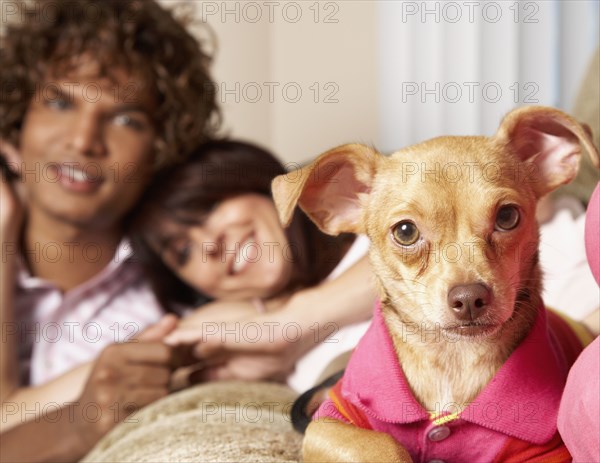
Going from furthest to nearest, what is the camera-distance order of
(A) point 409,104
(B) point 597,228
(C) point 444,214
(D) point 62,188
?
1. (A) point 409,104
2. (D) point 62,188
3. (C) point 444,214
4. (B) point 597,228

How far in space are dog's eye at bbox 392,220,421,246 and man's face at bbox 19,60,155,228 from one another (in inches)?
52.9

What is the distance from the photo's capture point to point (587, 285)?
57.4 inches

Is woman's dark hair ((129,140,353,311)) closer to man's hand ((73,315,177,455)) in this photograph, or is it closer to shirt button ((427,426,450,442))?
man's hand ((73,315,177,455))

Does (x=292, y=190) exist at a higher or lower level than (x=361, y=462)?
higher

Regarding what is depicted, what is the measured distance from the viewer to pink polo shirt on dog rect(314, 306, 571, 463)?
0.99 metres

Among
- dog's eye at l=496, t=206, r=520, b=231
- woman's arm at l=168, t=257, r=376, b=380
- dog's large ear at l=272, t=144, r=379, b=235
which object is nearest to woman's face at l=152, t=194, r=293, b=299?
woman's arm at l=168, t=257, r=376, b=380

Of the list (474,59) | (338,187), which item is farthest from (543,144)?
(474,59)

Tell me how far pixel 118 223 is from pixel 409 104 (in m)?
1.26

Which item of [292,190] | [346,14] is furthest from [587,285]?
[346,14]

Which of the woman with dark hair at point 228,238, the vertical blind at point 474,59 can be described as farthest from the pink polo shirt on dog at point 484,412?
the vertical blind at point 474,59

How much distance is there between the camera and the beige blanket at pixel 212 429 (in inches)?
47.0

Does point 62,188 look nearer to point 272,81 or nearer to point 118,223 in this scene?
point 118,223

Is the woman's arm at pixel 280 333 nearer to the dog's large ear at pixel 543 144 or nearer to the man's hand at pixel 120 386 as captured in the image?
the man's hand at pixel 120 386

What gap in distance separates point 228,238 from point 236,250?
0.16 feet
